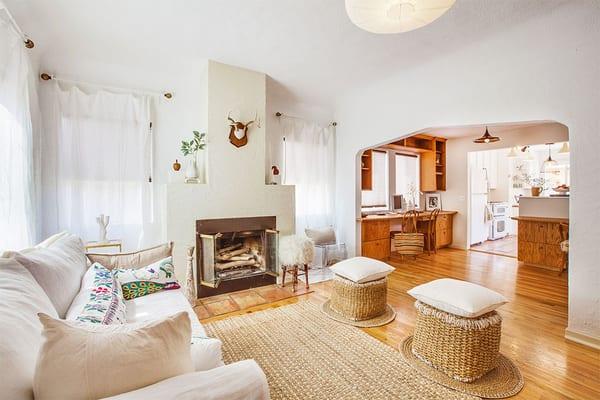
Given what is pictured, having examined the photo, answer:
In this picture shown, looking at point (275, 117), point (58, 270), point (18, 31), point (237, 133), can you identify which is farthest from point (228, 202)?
point (18, 31)

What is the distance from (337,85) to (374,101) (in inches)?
23.4

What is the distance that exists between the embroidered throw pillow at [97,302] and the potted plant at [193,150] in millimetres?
1668

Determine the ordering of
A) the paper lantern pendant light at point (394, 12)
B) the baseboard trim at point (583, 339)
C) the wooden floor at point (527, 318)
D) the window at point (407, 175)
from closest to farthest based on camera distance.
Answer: the paper lantern pendant light at point (394, 12) < the wooden floor at point (527, 318) < the baseboard trim at point (583, 339) < the window at point (407, 175)

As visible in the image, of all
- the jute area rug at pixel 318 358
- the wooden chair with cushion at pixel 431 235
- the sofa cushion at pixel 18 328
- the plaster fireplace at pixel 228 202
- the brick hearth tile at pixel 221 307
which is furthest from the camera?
the wooden chair with cushion at pixel 431 235

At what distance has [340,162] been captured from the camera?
482 cm

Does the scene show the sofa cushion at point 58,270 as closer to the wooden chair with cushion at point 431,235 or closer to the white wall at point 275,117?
the white wall at point 275,117

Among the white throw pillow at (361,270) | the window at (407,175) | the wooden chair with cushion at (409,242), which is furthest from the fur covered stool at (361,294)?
the window at (407,175)

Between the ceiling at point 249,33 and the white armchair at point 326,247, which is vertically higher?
the ceiling at point 249,33

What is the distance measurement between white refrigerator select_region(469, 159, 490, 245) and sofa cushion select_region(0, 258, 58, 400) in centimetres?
676

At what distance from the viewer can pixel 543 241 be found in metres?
4.44

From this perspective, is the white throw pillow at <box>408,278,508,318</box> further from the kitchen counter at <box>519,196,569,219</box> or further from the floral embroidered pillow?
the kitchen counter at <box>519,196,569,219</box>

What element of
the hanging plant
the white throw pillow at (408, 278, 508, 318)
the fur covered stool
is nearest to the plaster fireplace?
the hanging plant

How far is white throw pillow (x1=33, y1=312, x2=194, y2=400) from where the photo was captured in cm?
69

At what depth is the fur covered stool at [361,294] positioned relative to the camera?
258 cm
